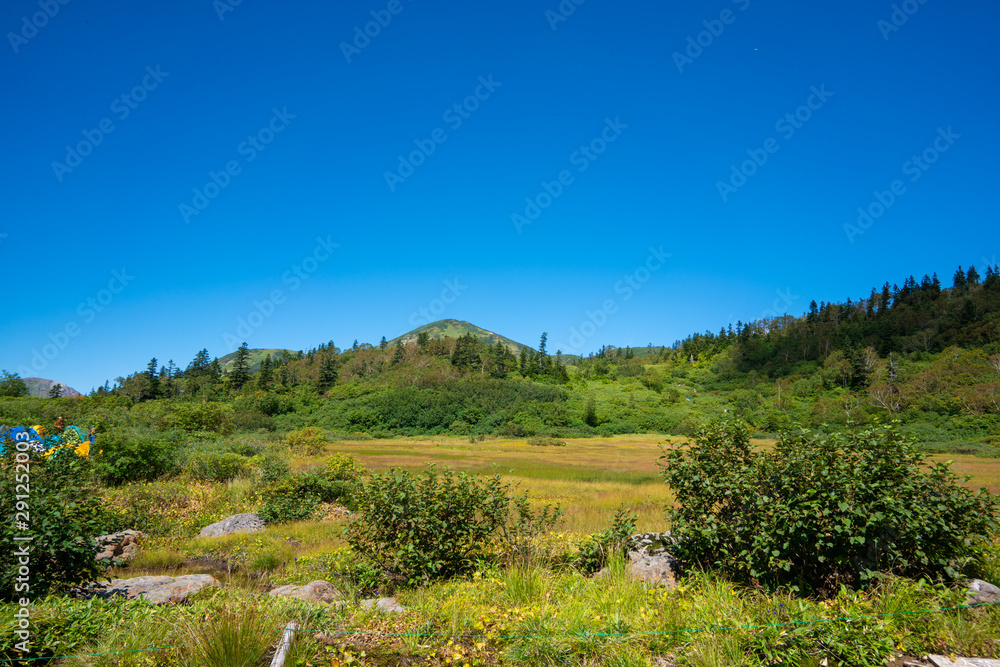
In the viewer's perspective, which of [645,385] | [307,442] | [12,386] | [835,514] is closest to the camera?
[835,514]

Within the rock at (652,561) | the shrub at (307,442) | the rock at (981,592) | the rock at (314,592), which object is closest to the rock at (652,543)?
the rock at (652,561)

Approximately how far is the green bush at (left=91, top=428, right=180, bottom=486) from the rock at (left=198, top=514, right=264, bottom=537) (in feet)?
23.1

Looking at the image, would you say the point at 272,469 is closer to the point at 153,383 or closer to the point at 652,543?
the point at 652,543

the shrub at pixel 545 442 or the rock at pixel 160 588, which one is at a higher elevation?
the rock at pixel 160 588

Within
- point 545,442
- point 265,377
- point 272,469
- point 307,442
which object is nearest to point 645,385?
point 545,442

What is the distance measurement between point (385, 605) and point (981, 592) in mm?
6909

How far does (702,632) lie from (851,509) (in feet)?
7.44

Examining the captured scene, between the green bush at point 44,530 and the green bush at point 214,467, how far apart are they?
1442 centimetres

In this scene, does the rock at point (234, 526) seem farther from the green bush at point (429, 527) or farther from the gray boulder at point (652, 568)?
the gray boulder at point (652, 568)

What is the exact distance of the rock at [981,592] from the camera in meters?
5.45

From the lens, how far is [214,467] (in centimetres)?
1980

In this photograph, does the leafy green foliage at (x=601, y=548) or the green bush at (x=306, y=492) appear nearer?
the leafy green foliage at (x=601, y=548)

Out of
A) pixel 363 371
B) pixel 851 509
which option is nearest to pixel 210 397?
pixel 363 371

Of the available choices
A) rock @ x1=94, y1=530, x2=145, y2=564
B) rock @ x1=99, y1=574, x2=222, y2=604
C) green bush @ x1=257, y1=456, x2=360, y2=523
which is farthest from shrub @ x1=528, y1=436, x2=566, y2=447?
rock @ x1=99, y1=574, x2=222, y2=604
